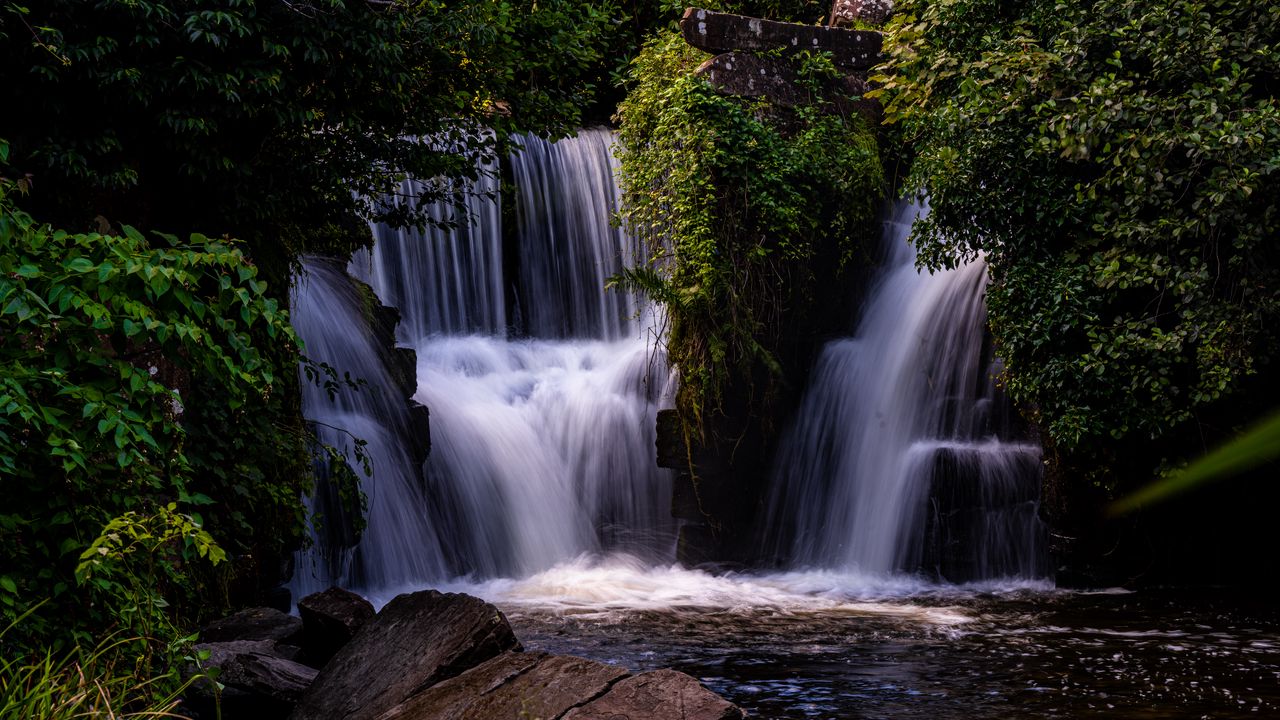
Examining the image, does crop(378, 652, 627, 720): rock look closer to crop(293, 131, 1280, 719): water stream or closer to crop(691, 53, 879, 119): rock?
crop(293, 131, 1280, 719): water stream

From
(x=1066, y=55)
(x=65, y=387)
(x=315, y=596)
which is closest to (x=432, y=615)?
(x=315, y=596)

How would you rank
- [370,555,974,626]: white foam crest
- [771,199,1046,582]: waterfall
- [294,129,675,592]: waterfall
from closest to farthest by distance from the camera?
[370,555,974,626]: white foam crest < [771,199,1046,582]: waterfall < [294,129,675,592]: waterfall

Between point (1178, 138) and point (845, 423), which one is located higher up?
point (1178, 138)

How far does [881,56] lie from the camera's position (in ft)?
41.5

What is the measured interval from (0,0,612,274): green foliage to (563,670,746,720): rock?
4147mm

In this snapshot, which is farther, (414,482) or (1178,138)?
(414,482)

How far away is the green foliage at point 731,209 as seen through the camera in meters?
11.1

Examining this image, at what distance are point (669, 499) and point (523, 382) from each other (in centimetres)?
258

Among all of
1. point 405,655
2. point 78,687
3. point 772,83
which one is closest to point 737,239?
point 772,83

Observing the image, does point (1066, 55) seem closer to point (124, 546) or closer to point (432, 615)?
point (432, 615)

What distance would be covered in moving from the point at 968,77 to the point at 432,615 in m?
5.89

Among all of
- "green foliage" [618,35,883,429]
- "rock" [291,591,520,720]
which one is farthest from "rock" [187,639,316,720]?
"green foliage" [618,35,883,429]

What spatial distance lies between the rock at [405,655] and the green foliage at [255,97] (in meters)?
3.12

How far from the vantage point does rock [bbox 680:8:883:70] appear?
1179cm
